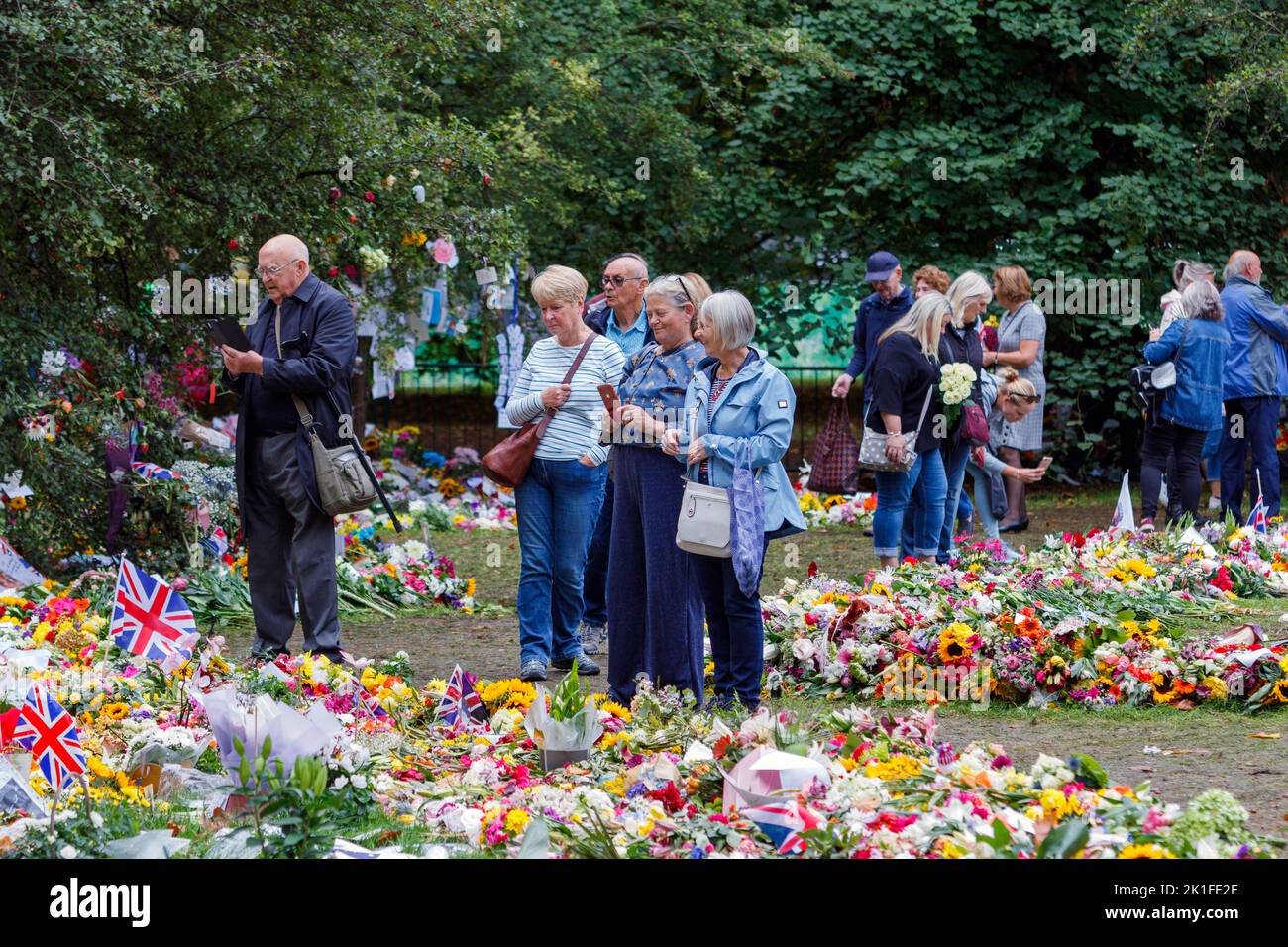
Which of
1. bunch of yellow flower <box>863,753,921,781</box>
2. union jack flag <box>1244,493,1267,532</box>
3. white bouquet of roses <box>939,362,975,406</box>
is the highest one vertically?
white bouquet of roses <box>939,362,975,406</box>

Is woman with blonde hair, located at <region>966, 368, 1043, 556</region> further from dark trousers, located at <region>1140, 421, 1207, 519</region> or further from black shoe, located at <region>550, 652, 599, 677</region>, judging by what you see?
black shoe, located at <region>550, 652, 599, 677</region>

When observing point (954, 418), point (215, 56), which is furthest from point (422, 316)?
point (954, 418)

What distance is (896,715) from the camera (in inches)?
249

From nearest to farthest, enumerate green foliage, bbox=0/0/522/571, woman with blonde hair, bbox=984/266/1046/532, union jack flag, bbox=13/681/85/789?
union jack flag, bbox=13/681/85/789 < green foliage, bbox=0/0/522/571 < woman with blonde hair, bbox=984/266/1046/532

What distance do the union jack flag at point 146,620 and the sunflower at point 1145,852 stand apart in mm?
4043

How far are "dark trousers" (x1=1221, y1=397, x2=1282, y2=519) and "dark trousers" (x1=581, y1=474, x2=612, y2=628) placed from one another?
4937 millimetres

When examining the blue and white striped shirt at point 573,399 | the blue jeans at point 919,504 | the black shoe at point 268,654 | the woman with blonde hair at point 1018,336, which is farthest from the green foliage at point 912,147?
the black shoe at point 268,654

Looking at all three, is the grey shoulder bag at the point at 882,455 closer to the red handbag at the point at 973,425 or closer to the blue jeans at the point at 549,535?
the red handbag at the point at 973,425

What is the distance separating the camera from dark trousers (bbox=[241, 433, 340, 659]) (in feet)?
23.1

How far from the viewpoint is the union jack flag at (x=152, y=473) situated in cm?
948

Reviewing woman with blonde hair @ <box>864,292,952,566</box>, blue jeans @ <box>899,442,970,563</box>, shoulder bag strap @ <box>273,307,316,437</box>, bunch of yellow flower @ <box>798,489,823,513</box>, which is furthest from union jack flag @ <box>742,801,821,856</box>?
bunch of yellow flower @ <box>798,489,823,513</box>

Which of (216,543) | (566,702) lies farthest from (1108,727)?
(216,543)

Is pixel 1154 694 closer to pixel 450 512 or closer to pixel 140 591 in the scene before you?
pixel 140 591

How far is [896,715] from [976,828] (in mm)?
2212
